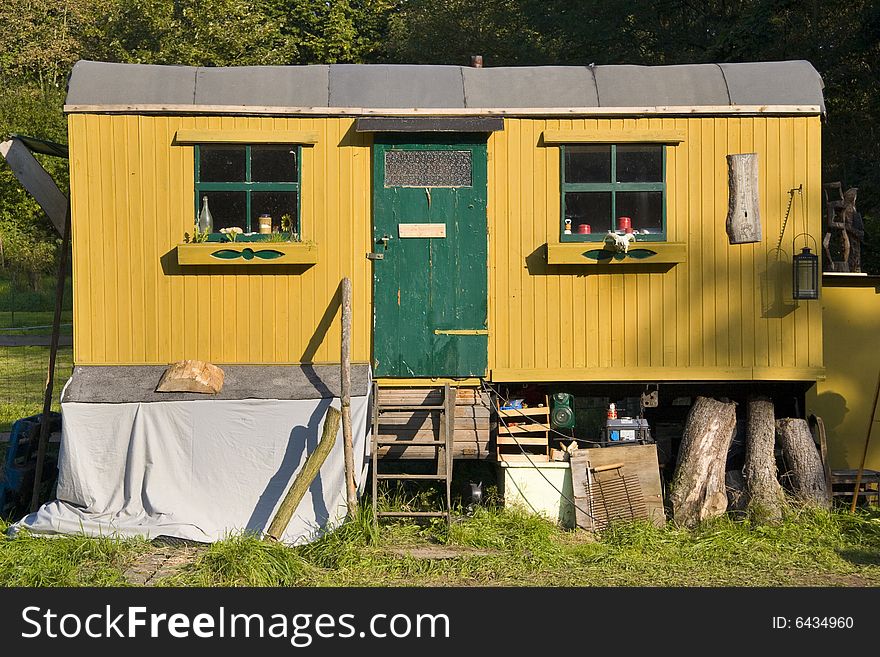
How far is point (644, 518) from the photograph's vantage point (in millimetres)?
8133

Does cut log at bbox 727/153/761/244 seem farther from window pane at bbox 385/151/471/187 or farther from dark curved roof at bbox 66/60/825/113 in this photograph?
window pane at bbox 385/151/471/187

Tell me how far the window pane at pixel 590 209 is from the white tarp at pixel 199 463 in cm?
232

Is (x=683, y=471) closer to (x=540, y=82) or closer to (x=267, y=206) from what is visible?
(x=540, y=82)

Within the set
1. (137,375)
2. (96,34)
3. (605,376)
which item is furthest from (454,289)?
(96,34)

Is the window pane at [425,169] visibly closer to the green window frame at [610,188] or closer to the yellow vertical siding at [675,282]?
the yellow vertical siding at [675,282]

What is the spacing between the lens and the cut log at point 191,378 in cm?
805

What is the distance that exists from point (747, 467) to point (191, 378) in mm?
4580

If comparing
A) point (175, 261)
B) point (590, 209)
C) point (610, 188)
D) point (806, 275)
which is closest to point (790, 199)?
point (806, 275)

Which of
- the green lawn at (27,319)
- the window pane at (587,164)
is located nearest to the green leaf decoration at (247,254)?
the window pane at (587,164)

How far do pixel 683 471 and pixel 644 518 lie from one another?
1.83 ft

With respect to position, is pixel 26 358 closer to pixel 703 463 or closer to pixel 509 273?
pixel 509 273

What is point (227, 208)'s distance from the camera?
831cm

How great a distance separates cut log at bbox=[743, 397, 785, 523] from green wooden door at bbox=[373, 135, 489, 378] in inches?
93.4

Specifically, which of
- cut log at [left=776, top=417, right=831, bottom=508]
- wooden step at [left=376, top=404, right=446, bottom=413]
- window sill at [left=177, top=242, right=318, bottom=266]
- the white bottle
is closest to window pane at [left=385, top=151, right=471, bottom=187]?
window sill at [left=177, top=242, right=318, bottom=266]
